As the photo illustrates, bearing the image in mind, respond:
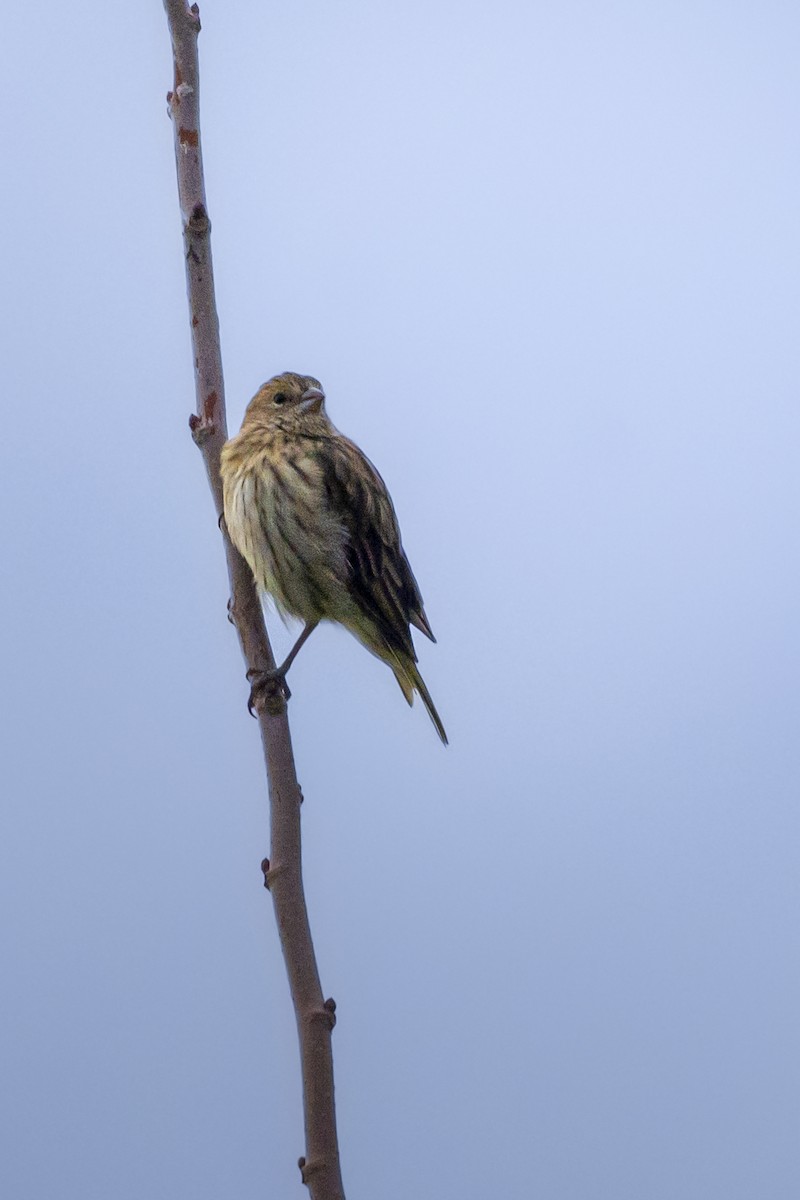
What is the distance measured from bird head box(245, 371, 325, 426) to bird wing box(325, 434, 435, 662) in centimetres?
25

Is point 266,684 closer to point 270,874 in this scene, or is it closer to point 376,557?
point 270,874

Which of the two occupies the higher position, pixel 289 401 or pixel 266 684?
pixel 289 401

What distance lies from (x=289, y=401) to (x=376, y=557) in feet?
2.15

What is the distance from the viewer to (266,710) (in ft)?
7.65

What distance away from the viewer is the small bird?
3.49 meters

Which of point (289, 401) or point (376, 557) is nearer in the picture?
point (376, 557)

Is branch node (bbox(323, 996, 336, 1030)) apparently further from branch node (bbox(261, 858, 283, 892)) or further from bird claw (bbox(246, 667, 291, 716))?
bird claw (bbox(246, 667, 291, 716))

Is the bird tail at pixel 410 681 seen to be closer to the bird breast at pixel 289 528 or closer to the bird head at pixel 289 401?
the bird breast at pixel 289 528

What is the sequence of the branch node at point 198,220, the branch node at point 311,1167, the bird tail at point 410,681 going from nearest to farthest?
the branch node at point 311,1167 → the branch node at point 198,220 → the bird tail at point 410,681

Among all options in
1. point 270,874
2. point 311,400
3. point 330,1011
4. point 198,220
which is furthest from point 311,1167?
point 311,400

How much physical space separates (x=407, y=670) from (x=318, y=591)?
1.01 ft

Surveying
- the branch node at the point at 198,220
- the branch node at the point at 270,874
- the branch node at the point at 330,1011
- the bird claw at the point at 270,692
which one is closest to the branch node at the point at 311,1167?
the branch node at the point at 330,1011

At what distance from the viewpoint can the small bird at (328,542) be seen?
3486 mm

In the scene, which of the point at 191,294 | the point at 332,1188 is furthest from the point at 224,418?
the point at 332,1188
